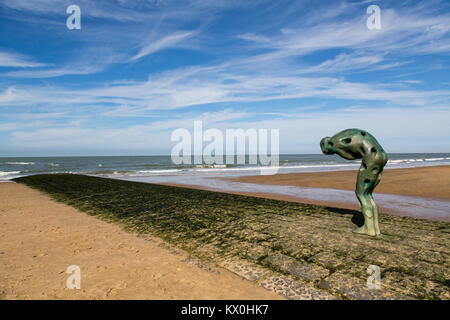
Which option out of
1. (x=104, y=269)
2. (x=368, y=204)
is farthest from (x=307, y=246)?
(x=104, y=269)

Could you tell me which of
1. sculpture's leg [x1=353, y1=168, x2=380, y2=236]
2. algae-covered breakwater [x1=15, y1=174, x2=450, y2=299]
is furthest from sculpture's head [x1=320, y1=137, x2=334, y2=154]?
algae-covered breakwater [x1=15, y1=174, x2=450, y2=299]

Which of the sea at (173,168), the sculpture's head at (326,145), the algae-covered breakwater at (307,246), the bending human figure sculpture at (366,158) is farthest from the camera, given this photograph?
the sea at (173,168)

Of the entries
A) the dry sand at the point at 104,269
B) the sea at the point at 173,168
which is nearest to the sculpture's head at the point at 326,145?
the dry sand at the point at 104,269

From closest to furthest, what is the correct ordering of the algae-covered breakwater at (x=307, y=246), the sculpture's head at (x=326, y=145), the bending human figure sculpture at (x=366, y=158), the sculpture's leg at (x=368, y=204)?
1. the algae-covered breakwater at (x=307, y=246)
2. the bending human figure sculpture at (x=366, y=158)
3. the sculpture's leg at (x=368, y=204)
4. the sculpture's head at (x=326, y=145)

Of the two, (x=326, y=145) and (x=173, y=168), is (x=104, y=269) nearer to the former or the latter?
(x=326, y=145)

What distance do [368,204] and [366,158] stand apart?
961 millimetres

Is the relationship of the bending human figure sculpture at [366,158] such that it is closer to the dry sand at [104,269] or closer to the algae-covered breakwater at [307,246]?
the algae-covered breakwater at [307,246]

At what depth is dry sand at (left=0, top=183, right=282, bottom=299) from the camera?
11.5 feet

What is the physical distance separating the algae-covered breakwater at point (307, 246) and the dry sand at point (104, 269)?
0.38m

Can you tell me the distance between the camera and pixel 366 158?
5.22 metres

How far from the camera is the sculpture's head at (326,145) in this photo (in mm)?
5543
